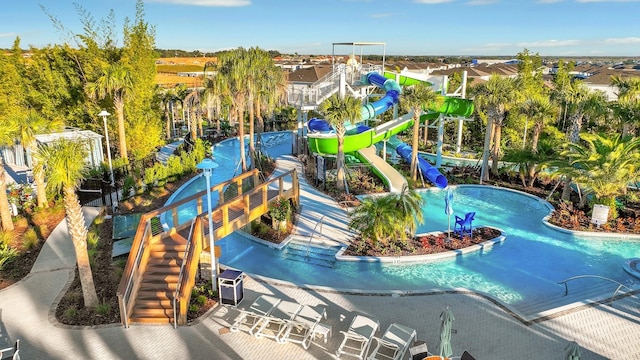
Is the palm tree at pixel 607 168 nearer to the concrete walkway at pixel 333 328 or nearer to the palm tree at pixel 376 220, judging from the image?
the concrete walkway at pixel 333 328

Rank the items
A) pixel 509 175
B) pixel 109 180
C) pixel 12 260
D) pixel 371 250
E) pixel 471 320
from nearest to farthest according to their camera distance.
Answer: pixel 471 320 → pixel 12 260 → pixel 371 250 → pixel 109 180 → pixel 509 175

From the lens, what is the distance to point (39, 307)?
11.3 m

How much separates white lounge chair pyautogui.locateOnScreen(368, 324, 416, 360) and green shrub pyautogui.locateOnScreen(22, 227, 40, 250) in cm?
1232

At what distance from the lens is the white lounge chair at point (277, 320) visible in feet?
33.1

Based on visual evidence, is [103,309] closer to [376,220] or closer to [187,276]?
[187,276]

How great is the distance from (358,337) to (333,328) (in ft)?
3.56

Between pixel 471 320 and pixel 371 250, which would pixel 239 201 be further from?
pixel 471 320

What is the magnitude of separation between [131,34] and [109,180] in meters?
9.56

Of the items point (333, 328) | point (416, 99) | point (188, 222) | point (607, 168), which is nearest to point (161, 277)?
point (188, 222)

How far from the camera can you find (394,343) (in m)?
9.39

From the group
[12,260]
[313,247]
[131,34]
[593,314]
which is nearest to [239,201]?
[313,247]

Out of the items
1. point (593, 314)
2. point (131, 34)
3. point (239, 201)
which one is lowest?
point (593, 314)

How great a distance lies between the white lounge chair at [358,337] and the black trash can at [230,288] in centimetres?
314

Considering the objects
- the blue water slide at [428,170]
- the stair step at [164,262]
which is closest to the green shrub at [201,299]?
the stair step at [164,262]
